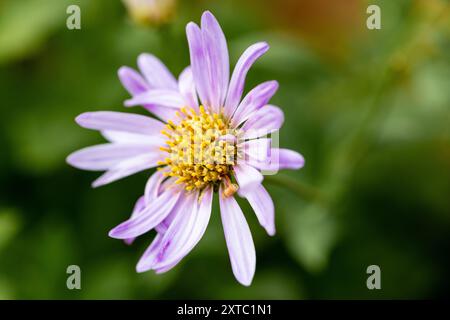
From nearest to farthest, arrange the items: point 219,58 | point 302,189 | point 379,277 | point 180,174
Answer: point 219,58 < point 180,174 < point 302,189 < point 379,277

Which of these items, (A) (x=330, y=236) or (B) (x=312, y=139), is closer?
(A) (x=330, y=236)

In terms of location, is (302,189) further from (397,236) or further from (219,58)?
(397,236)

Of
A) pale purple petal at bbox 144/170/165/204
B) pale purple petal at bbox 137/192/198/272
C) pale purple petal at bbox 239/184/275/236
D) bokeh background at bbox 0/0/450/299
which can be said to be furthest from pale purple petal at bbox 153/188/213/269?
bokeh background at bbox 0/0/450/299

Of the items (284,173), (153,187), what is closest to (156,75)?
(153,187)

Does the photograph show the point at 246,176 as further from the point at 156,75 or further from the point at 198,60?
the point at 156,75
